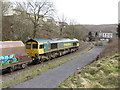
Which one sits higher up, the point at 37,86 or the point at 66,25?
the point at 66,25

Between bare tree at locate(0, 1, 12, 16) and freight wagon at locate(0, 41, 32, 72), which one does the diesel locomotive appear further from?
bare tree at locate(0, 1, 12, 16)

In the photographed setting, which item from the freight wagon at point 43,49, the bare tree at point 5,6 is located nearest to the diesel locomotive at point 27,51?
the freight wagon at point 43,49

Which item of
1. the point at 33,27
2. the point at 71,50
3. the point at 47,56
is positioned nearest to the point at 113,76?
the point at 47,56

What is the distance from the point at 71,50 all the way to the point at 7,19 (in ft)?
53.5

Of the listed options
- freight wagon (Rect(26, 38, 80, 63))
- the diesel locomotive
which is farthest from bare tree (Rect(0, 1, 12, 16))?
freight wagon (Rect(26, 38, 80, 63))

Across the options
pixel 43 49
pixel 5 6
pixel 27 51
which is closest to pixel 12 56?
pixel 27 51

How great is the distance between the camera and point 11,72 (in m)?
16.8

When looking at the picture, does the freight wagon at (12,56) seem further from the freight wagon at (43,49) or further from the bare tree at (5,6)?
the bare tree at (5,6)

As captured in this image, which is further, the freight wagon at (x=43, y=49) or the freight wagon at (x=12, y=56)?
the freight wagon at (x=43, y=49)

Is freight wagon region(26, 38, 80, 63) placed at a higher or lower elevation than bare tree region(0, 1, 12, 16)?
lower

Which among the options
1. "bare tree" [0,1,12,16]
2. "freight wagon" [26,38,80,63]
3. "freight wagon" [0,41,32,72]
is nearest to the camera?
"freight wagon" [0,41,32,72]

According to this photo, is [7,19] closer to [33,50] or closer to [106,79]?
[33,50]

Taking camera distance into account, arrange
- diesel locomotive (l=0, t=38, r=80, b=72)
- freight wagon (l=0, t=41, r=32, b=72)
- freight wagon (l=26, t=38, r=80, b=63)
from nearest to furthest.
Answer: freight wagon (l=0, t=41, r=32, b=72) < diesel locomotive (l=0, t=38, r=80, b=72) < freight wagon (l=26, t=38, r=80, b=63)

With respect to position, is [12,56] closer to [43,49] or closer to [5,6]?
[43,49]
